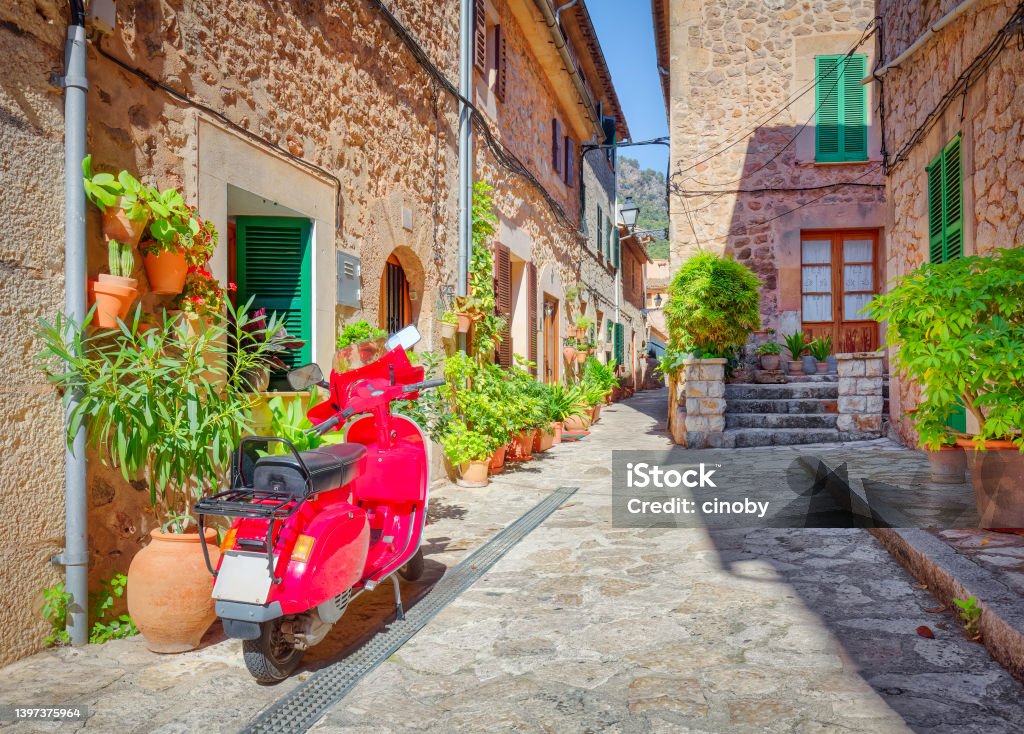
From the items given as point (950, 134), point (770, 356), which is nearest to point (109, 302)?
point (950, 134)

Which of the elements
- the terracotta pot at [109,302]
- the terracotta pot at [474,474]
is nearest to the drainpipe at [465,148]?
the terracotta pot at [474,474]

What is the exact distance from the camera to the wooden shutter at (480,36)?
311 inches

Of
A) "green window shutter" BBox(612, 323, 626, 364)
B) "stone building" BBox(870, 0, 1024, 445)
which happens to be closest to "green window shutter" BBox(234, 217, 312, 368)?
"stone building" BBox(870, 0, 1024, 445)

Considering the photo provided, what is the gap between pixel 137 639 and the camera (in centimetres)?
295

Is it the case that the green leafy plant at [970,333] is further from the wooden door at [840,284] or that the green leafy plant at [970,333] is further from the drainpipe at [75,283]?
the wooden door at [840,284]

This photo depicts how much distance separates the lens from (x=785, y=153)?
40.5 ft

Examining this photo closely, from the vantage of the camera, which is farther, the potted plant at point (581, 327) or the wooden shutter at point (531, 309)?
the potted plant at point (581, 327)

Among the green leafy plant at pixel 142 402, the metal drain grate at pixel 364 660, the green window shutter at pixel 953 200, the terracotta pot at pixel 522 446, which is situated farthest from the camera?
the terracotta pot at pixel 522 446

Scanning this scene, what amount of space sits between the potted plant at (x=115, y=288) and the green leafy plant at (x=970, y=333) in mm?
3837

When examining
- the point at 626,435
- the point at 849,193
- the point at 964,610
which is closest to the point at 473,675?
the point at 964,610

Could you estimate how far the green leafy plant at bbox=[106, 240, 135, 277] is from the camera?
9.72ft

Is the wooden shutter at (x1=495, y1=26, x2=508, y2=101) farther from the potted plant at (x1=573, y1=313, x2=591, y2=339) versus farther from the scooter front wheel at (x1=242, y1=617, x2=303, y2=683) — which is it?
the scooter front wheel at (x1=242, y1=617, x2=303, y2=683)

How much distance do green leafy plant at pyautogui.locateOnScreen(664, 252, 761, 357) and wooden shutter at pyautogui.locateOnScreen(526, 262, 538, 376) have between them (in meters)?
1.95

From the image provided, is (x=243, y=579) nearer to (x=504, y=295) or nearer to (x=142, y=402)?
(x=142, y=402)
